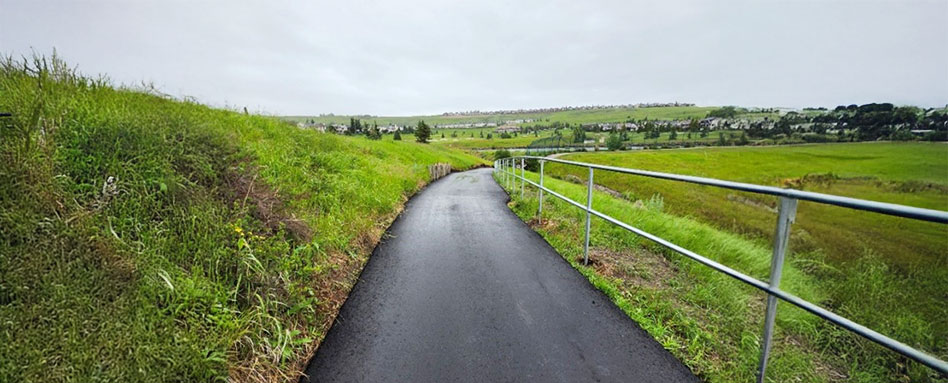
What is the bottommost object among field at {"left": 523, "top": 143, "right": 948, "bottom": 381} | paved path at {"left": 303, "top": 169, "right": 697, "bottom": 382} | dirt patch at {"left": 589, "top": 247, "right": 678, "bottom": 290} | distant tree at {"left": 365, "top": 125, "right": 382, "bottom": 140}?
field at {"left": 523, "top": 143, "right": 948, "bottom": 381}

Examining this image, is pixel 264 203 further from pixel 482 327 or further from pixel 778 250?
pixel 778 250

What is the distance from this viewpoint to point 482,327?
2689 millimetres

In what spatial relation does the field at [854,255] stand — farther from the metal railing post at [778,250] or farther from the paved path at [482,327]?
the paved path at [482,327]

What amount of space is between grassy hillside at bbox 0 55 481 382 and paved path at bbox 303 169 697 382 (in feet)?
1.04

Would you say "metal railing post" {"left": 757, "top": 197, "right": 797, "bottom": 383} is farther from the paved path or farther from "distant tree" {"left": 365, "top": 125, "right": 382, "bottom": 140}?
"distant tree" {"left": 365, "top": 125, "right": 382, "bottom": 140}

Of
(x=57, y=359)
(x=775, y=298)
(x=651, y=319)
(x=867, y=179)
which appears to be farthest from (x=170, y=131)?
(x=867, y=179)

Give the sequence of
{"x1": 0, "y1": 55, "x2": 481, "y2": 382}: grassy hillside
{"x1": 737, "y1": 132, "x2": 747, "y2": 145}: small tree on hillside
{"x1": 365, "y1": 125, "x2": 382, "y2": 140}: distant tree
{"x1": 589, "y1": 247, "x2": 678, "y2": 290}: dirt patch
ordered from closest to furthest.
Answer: {"x1": 0, "y1": 55, "x2": 481, "y2": 382}: grassy hillside → {"x1": 589, "y1": 247, "x2": 678, "y2": 290}: dirt patch → {"x1": 365, "y1": 125, "x2": 382, "y2": 140}: distant tree → {"x1": 737, "y1": 132, "x2": 747, "y2": 145}: small tree on hillside

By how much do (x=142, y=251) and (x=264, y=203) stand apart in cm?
144

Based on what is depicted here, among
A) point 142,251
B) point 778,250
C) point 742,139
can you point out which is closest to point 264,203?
point 142,251

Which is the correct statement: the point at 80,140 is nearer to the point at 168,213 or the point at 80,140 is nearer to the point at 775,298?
the point at 168,213

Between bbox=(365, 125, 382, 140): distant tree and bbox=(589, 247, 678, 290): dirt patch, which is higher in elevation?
bbox=(365, 125, 382, 140): distant tree

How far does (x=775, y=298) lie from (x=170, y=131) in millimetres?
5457

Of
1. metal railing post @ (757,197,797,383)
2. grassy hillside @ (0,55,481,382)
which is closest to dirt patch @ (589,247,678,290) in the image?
metal railing post @ (757,197,797,383)

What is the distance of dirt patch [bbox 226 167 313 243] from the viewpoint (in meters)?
3.52
